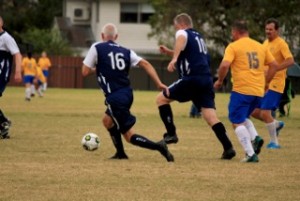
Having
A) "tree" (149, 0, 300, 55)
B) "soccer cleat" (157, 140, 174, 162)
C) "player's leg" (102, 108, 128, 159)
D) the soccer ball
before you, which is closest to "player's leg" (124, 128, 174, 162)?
"soccer cleat" (157, 140, 174, 162)

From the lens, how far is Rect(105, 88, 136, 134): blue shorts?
1305 cm

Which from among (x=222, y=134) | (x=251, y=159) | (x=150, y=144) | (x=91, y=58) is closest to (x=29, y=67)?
(x=222, y=134)

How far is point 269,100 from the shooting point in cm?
1645

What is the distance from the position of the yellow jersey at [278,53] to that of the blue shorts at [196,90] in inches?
92.5

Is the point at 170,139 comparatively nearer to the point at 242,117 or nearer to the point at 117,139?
the point at 117,139

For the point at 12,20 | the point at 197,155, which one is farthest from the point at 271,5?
the point at 197,155

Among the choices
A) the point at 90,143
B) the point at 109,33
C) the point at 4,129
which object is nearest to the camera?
the point at 109,33

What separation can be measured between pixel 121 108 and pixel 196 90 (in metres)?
1.46

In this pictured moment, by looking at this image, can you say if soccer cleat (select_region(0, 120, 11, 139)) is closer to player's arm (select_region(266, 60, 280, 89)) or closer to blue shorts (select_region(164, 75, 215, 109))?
blue shorts (select_region(164, 75, 215, 109))

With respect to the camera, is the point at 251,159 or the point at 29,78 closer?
the point at 251,159

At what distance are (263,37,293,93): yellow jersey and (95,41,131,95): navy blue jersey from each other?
3.68 metres

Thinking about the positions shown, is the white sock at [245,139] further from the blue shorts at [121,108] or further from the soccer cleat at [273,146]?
the soccer cleat at [273,146]

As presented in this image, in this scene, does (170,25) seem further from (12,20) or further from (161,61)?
(12,20)

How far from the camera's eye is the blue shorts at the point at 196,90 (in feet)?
45.9
